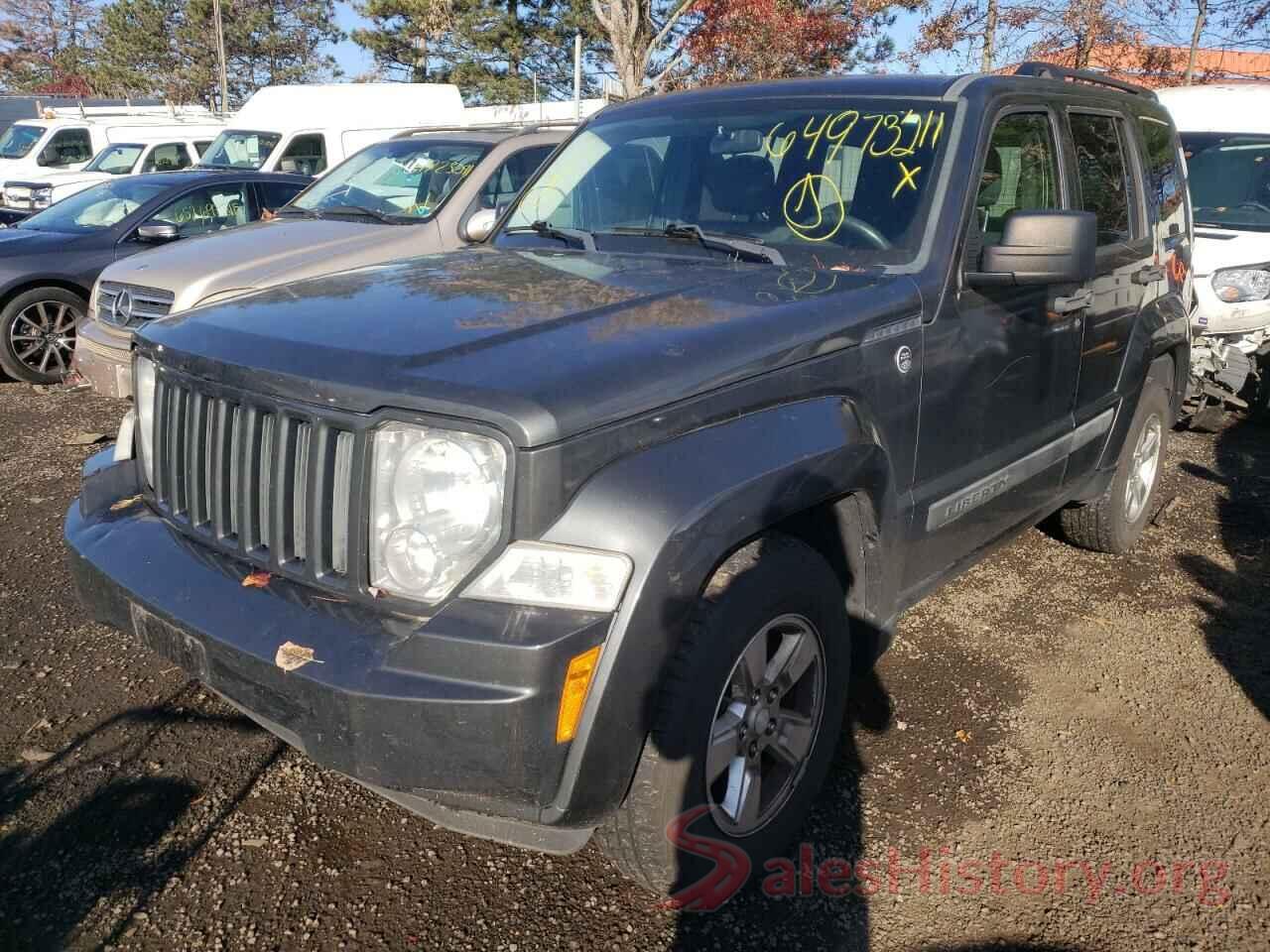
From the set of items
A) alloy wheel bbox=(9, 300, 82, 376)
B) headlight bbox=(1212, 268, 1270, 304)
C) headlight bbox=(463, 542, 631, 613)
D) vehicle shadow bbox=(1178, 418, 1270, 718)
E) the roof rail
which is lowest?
vehicle shadow bbox=(1178, 418, 1270, 718)

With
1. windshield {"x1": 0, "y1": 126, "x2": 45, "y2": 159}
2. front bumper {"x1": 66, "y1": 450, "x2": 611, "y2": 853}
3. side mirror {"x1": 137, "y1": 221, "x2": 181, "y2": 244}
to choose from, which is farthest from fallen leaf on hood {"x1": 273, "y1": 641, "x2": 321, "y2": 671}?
windshield {"x1": 0, "y1": 126, "x2": 45, "y2": 159}

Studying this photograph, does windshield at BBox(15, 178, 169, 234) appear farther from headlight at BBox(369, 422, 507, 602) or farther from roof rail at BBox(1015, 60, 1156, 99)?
headlight at BBox(369, 422, 507, 602)

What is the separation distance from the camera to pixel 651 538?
2043 mm

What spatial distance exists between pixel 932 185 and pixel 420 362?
5.73 ft

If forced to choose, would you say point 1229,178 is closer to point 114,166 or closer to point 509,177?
point 509,177

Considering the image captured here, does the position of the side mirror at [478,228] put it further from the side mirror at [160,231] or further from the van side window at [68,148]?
the van side window at [68,148]

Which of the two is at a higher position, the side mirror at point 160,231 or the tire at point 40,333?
the side mirror at point 160,231

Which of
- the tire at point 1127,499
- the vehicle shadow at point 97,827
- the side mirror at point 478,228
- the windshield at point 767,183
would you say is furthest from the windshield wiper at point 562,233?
the tire at point 1127,499

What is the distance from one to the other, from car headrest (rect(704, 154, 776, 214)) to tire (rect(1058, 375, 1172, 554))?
213 centimetres

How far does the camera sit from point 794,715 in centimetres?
268

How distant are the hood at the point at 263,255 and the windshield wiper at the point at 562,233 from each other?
2.64 meters

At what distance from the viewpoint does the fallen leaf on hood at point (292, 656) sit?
208cm

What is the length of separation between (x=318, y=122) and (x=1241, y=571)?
13707mm

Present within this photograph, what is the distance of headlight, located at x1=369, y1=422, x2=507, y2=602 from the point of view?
206cm
